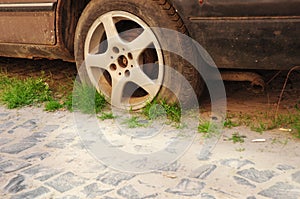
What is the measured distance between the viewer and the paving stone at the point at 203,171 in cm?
284

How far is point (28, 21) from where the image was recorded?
4.10 meters

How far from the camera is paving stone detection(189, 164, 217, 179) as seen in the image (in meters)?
2.84

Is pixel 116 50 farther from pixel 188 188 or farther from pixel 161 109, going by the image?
pixel 188 188

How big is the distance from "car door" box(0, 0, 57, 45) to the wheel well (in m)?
0.05

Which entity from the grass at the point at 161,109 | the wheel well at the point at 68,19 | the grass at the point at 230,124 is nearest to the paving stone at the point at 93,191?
the grass at the point at 161,109

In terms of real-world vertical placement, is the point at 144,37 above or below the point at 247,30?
below

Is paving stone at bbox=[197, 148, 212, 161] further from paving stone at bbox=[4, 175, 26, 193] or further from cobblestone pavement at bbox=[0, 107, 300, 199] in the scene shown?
paving stone at bbox=[4, 175, 26, 193]

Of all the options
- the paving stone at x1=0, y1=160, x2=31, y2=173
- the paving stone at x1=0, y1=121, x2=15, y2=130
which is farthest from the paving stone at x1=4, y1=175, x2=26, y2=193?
the paving stone at x1=0, y1=121, x2=15, y2=130

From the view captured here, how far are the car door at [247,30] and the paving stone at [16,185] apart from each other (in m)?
1.48

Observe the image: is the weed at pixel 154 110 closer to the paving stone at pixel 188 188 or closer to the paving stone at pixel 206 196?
the paving stone at pixel 188 188

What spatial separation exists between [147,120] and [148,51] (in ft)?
1.74

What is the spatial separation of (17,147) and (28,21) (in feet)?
3.92

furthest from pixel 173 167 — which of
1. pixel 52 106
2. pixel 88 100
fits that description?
pixel 52 106

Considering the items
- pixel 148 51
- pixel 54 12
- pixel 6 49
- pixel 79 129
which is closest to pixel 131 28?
pixel 148 51
